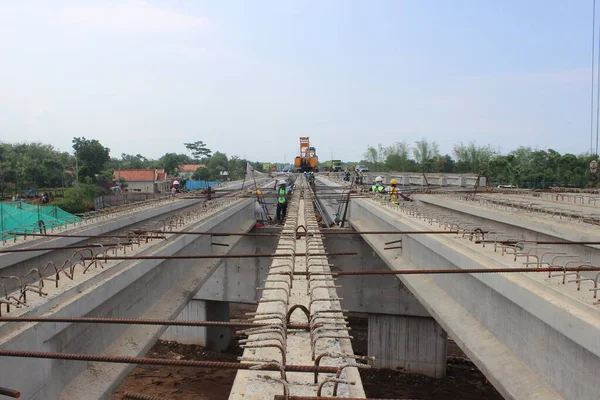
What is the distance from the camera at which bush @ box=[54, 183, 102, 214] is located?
99.2ft

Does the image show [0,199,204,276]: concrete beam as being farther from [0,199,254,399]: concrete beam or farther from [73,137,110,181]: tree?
[73,137,110,181]: tree

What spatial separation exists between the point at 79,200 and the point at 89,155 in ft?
53.7

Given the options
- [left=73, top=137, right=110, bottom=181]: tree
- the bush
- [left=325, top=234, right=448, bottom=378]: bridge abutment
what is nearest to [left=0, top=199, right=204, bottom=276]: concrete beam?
[left=325, top=234, right=448, bottom=378]: bridge abutment

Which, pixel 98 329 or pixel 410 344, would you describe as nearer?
pixel 98 329

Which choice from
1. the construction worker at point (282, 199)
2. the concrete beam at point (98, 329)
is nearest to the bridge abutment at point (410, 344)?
the construction worker at point (282, 199)

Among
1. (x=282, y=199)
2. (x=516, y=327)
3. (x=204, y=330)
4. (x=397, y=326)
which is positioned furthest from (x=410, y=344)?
(x=516, y=327)

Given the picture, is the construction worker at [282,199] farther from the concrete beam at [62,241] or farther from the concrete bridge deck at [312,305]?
the concrete beam at [62,241]

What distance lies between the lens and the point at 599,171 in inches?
1200

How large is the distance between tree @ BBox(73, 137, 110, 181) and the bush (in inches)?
491

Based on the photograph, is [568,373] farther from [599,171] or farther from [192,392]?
[599,171]

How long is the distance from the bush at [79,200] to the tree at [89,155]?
12474 mm

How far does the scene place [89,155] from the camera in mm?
46844

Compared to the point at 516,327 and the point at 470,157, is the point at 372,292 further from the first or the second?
the point at 470,157

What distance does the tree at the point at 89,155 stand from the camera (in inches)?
1829
